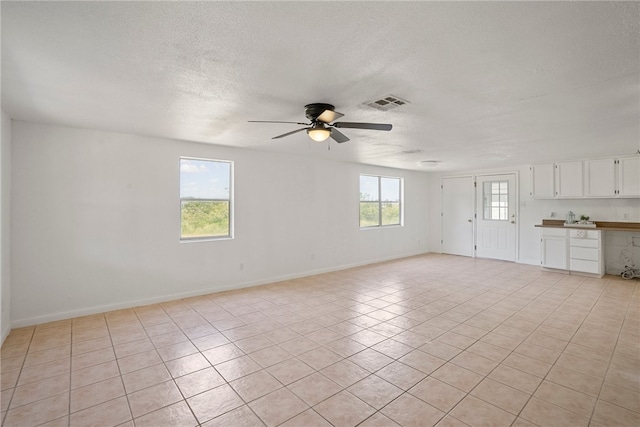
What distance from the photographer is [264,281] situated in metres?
5.60

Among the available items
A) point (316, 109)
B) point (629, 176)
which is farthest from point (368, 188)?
point (629, 176)

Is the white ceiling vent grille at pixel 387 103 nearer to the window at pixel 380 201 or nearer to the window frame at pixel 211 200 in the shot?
the window frame at pixel 211 200

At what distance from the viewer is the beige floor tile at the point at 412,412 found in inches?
79.3

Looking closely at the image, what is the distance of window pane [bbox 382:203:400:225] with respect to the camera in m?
7.97

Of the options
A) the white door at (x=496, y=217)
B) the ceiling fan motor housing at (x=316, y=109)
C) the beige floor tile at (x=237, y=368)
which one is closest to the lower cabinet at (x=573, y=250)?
the white door at (x=496, y=217)

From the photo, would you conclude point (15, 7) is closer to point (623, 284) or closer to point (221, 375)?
point (221, 375)

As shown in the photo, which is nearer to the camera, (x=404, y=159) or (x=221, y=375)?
(x=221, y=375)

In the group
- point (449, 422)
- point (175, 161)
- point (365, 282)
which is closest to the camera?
point (449, 422)

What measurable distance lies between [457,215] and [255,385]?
754 centimetres

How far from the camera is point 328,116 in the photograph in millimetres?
2826

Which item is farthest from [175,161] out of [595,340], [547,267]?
[547,267]

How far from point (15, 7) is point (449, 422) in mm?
3429

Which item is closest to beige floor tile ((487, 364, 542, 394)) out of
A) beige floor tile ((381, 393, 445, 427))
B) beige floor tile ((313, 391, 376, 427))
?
beige floor tile ((381, 393, 445, 427))

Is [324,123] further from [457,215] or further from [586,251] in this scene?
[457,215]
